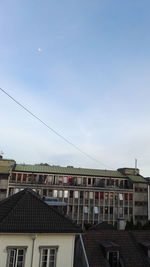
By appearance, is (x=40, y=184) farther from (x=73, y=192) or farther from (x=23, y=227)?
(x=23, y=227)

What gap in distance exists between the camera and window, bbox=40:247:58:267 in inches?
768

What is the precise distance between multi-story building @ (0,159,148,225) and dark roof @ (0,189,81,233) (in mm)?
46133

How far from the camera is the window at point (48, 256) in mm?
19516

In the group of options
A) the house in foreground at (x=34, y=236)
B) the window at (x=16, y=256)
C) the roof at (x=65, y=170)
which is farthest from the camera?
the roof at (x=65, y=170)

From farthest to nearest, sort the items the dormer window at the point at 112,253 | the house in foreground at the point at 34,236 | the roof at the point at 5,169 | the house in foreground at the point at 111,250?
the roof at the point at 5,169 < the dormer window at the point at 112,253 < the house in foreground at the point at 111,250 < the house in foreground at the point at 34,236

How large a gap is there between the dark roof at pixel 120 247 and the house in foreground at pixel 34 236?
2.72 metres

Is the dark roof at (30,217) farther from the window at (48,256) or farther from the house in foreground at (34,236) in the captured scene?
the window at (48,256)

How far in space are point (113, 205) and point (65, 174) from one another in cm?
1496

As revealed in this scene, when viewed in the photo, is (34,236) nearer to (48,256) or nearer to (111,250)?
(48,256)

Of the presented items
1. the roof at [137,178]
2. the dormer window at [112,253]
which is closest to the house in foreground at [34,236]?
the dormer window at [112,253]

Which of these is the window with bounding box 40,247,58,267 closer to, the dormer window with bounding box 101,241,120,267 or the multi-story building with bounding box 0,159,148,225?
the dormer window with bounding box 101,241,120,267

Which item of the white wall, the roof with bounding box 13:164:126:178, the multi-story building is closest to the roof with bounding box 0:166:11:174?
the multi-story building

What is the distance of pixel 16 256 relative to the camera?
18.9 meters

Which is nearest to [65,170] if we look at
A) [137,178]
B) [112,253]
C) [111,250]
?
[137,178]
